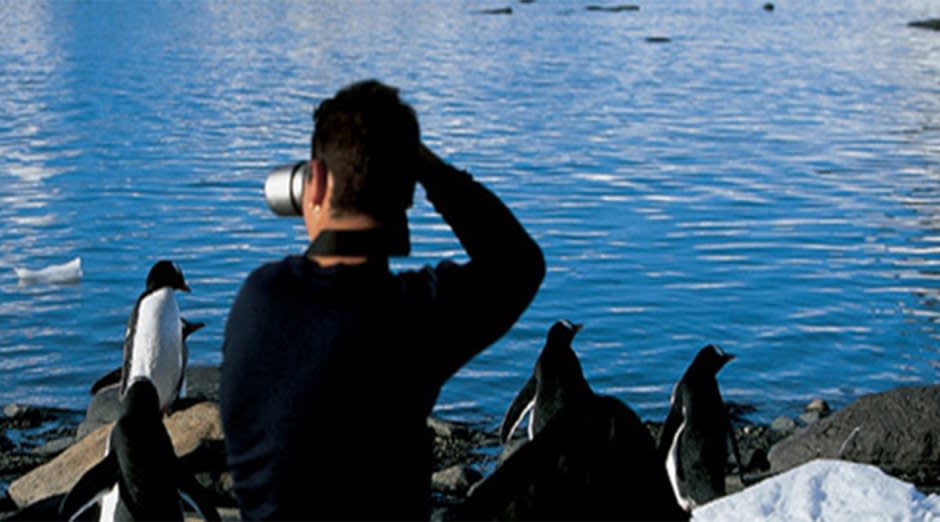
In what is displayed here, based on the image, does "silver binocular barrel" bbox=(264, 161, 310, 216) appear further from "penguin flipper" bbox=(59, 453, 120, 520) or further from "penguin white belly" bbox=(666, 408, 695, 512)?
"penguin white belly" bbox=(666, 408, 695, 512)

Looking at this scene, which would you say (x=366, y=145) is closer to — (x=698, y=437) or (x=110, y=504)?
(x=110, y=504)

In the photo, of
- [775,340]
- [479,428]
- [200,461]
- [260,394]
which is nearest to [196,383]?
[479,428]

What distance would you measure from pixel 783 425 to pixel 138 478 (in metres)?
4.55

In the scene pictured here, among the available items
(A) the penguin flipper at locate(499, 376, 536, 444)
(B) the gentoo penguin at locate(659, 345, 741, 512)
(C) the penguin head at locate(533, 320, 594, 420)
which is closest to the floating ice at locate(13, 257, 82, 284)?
(A) the penguin flipper at locate(499, 376, 536, 444)

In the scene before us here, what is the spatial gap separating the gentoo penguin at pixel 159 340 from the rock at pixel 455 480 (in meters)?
2.01

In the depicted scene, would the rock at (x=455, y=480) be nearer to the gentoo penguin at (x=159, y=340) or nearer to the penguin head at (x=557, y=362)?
the penguin head at (x=557, y=362)

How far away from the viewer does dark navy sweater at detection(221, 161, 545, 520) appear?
257cm

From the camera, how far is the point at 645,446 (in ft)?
8.98

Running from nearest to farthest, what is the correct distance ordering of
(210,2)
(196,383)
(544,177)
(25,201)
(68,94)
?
(196,383), (25,201), (544,177), (68,94), (210,2)

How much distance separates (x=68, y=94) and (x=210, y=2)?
4208cm

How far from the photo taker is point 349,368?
8.40ft

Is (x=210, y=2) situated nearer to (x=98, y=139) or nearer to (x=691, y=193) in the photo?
(x=98, y=139)

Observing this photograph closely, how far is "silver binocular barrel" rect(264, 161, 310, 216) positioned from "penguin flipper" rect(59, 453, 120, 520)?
321 centimetres

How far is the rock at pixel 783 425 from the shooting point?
8941 millimetres
